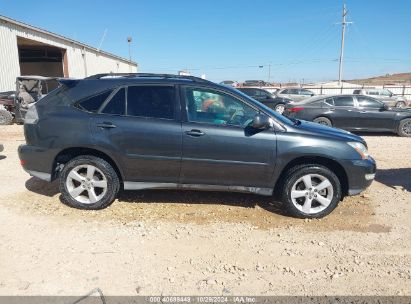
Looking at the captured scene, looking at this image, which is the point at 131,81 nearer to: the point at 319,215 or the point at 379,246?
the point at 319,215

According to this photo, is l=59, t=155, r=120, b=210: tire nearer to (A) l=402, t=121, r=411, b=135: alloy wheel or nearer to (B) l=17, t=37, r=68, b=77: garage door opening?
(A) l=402, t=121, r=411, b=135: alloy wheel

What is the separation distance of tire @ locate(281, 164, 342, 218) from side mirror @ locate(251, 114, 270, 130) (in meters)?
0.69

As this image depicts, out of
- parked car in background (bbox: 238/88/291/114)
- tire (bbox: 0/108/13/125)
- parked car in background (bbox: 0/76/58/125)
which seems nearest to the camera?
parked car in background (bbox: 0/76/58/125)

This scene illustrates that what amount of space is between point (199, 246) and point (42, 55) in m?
29.9

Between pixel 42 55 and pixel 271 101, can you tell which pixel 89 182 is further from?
pixel 42 55

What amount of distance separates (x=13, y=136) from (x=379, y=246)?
10.7 metres

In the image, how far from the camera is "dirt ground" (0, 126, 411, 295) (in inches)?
123

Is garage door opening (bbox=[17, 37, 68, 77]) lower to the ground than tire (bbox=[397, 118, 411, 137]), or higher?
higher

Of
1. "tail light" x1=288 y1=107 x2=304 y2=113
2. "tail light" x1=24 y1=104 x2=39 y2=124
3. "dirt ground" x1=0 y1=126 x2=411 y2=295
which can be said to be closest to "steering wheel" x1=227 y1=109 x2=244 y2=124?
"dirt ground" x1=0 y1=126 x2=411 y2=295

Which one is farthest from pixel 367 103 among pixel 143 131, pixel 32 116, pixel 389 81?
pixel 389 81

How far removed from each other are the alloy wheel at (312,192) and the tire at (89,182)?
2341mm

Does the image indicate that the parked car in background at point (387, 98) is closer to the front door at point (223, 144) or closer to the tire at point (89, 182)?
the front door at point (223, 144)

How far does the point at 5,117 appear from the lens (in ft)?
44.2

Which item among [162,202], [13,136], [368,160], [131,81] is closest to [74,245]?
[162,202]
